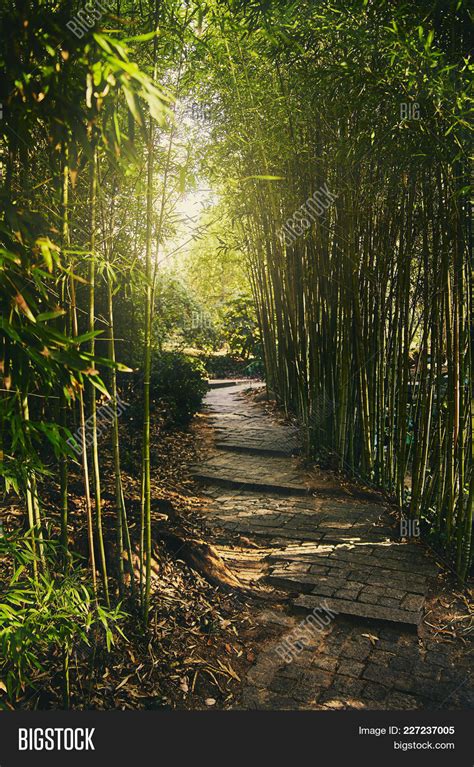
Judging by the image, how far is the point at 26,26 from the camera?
156 centimetres

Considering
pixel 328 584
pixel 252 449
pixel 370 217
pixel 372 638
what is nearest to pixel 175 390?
pixel 252 449

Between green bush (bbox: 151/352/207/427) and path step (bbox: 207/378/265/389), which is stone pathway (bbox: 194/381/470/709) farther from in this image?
path step (bbox: 207/378/265/389)

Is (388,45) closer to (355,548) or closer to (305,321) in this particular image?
(355,548)

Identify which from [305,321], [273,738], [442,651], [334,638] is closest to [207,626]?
[334,638]

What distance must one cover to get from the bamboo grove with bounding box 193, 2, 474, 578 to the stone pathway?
1.02ft

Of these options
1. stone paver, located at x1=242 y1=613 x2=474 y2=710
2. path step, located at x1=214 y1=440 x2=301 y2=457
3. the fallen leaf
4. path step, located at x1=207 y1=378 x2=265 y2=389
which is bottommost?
stone paver, located at x1=242 y1=613 x2=474 y2=710

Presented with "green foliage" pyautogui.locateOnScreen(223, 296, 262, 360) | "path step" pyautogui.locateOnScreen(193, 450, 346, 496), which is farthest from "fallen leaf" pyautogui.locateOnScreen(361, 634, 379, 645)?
"green foliage" pyautogui.locateOnScreen(223, 296, 262, 360)

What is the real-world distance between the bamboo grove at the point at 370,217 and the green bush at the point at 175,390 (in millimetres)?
1132

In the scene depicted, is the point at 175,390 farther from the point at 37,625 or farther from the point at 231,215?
the point at 37,625

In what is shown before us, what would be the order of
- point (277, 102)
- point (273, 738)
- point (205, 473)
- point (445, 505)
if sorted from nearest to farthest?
point (273, 738) < point (445, 505) < point (277, 102) < point (205, 473)

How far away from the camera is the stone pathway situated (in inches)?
89.7

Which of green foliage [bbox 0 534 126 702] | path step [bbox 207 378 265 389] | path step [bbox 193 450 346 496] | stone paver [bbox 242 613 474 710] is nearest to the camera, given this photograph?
green foliage [bbox 0 534 126 702]

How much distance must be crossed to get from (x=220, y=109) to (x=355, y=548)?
3906mm

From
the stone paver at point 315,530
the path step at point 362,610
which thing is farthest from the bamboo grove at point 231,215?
the path step at point 362,610
